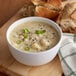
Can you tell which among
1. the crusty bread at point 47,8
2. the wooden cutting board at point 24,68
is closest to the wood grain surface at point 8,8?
the crusty bread at point 47,8

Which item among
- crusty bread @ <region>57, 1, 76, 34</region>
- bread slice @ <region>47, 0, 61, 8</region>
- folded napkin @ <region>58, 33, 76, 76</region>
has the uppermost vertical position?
bread slice @ <region>47, 0, 61, 8</region>

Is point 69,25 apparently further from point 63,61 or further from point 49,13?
point 63,61

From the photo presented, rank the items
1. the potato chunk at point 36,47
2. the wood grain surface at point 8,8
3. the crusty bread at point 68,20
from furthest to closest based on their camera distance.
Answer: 1. the wood grain surface at point 8,8
2. the crusty bread at point 68,20
3. the potato chunk at point 36,47

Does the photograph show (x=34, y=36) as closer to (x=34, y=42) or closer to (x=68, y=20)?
(x=34, y=42)

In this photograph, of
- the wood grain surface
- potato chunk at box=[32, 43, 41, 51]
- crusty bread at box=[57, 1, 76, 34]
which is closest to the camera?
potato chunk at box=[32, 43, 41, 51]

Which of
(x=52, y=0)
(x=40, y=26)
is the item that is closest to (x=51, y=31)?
(x=40, y=26)

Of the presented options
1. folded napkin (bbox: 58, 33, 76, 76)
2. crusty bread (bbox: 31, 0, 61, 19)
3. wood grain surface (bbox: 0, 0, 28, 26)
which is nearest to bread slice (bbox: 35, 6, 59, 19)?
crusty bread (bbox: 31, 0, 61, 19)

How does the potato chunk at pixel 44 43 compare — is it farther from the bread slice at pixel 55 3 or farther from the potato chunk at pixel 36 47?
the bread slice at pixel 55 3

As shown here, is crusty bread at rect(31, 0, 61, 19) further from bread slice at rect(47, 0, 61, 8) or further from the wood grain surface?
the wood grain surface
